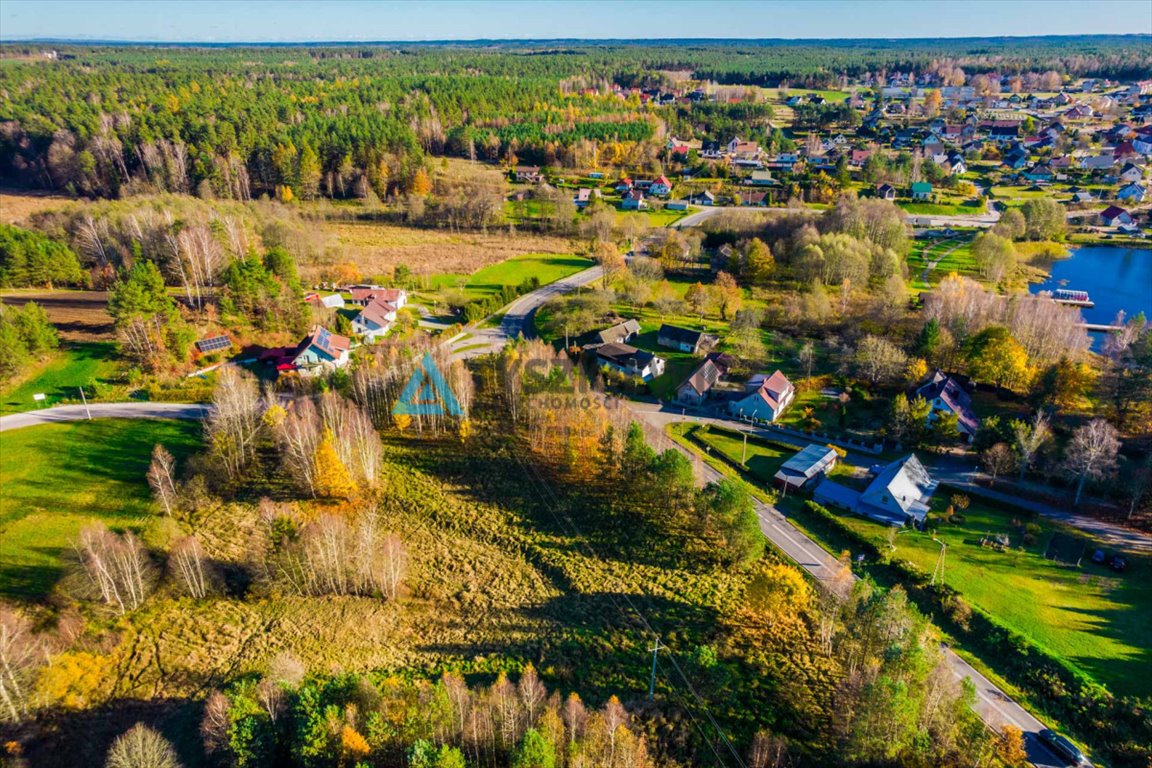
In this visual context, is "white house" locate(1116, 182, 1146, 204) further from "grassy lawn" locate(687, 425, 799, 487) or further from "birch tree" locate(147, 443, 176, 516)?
"birch tree" locate(147, 443, 176, 516)

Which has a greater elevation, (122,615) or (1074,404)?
(1074,404)

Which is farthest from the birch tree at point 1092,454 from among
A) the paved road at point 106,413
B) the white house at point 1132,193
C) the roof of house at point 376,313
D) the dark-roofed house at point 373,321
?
the white house at point 1132,193

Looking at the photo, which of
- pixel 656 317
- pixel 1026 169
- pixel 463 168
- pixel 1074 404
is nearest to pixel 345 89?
pixel 463 168

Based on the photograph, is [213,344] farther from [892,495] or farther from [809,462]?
[892,495]

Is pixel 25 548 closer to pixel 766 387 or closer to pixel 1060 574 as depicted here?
pixel 766 387

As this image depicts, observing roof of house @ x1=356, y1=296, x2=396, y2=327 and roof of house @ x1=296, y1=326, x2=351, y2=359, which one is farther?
roof of house @ x1=356, y1=296, x2=396, y2=327

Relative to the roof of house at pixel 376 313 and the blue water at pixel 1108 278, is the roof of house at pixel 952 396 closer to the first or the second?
the blue water at pixel 1108 278

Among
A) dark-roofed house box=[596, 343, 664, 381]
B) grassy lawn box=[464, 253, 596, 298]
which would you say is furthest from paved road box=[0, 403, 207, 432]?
grassy lawn box=[464, 253, 596, 298]

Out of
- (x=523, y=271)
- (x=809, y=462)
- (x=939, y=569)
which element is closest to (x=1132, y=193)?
(x=523, y=271)
